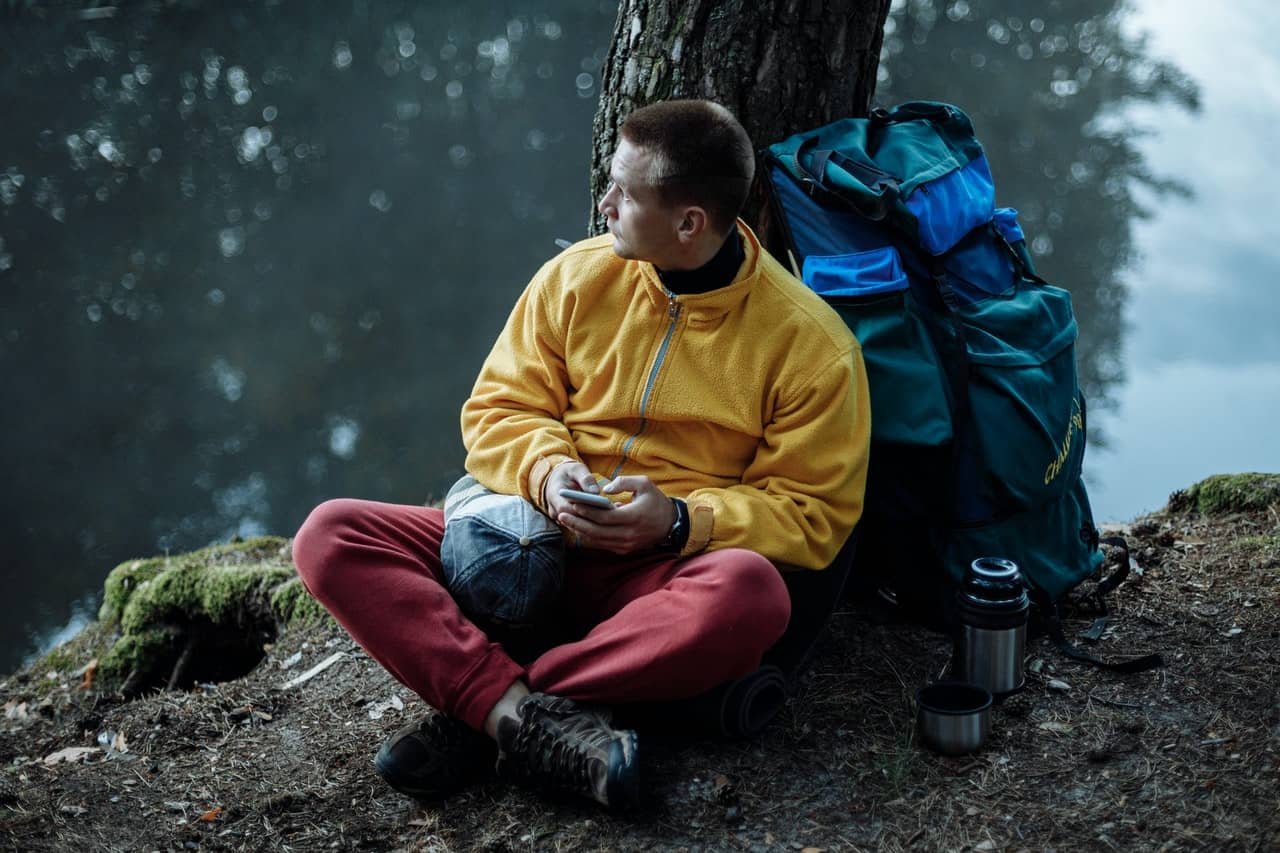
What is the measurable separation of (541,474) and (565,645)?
38cm

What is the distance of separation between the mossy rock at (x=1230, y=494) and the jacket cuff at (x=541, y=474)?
8.25 ft

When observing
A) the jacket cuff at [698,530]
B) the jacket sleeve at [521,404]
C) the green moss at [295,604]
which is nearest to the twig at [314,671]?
the green moss at [295,604]

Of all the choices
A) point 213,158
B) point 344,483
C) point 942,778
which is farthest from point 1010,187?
point 942,778

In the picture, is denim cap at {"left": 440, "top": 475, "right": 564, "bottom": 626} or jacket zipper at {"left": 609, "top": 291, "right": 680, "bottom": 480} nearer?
denim cap at {"left": 440, "top": 475, "right": 564, "bottom": 626}

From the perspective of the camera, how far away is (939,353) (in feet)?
8.81

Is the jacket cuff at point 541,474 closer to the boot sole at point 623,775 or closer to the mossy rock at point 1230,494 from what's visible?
the boot sole at point 623,775

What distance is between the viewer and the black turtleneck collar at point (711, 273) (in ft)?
8.10

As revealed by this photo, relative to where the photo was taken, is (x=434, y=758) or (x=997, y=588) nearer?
(x=434, y=758)

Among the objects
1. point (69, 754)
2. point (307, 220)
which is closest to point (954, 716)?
point (69, 754)

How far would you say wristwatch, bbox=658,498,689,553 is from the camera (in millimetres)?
2330

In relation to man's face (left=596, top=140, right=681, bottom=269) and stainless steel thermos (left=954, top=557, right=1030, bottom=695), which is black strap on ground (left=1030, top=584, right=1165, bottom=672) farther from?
man's face (left=596, top=140, right=681, bottom=269)


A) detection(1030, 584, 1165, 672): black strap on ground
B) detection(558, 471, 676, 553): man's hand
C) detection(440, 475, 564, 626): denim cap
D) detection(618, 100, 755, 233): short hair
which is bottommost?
detection(1030, 584, 1165, 672): black strap on ground

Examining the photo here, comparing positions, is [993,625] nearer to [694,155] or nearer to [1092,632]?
[1092,632]

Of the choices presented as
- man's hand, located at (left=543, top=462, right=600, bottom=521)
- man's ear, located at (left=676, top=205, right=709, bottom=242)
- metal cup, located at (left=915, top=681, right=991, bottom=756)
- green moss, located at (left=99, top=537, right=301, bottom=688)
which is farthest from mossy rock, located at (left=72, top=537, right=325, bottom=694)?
metal cup, located at (left=915, top=681, right=991, bottom=756)
